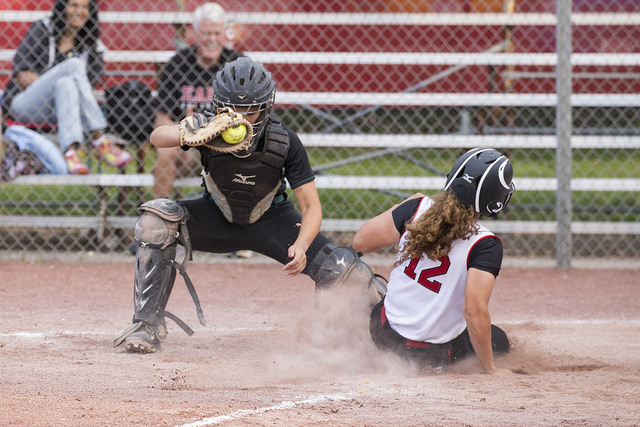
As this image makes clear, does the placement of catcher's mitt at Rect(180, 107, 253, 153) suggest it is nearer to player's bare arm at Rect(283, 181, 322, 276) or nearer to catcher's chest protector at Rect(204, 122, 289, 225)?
catcher's chest protector at Rect(204, 122, 289, 225)

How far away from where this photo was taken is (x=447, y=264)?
3988 mm

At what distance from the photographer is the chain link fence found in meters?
8.05

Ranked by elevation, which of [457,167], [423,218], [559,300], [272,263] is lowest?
[272,263]

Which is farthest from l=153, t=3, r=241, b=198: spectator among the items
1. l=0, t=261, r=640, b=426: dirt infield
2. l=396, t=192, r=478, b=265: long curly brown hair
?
l=396, t=192, r=478, b=265: long curly brown hair

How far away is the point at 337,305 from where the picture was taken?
4.73 metres

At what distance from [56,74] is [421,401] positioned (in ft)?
17.1

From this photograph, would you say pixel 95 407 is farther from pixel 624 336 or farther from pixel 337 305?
pixel 624 336

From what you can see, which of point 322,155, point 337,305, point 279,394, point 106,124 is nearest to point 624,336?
point 337,305

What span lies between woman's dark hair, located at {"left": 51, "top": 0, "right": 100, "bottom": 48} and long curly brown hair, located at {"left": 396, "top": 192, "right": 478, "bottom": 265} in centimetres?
497

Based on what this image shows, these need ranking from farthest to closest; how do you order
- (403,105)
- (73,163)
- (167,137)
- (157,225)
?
1. (403,105)
2. (73,163)
3. (157,225)
4. (167,137)

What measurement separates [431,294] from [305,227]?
84cm

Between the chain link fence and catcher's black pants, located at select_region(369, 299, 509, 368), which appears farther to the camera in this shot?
the chain link fence

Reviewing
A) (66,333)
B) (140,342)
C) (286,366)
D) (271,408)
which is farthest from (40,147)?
(271,408)

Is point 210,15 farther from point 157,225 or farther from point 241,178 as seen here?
point 157,225
